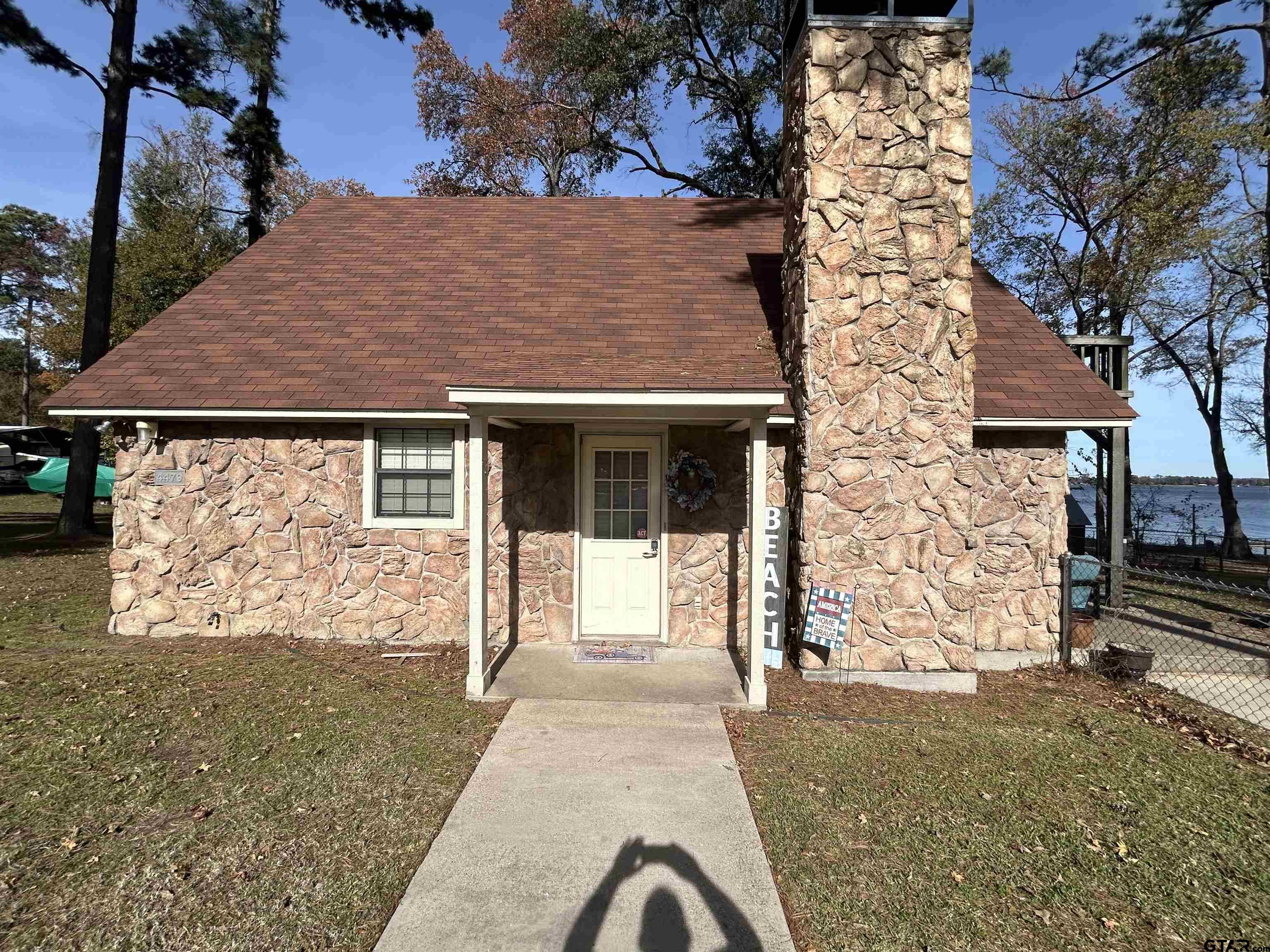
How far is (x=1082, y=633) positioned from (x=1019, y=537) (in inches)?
49.4

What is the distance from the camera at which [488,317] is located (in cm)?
791

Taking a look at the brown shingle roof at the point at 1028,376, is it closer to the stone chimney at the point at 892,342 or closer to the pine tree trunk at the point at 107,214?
the stone chimney at the point at 892,342

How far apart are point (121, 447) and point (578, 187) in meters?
17.2

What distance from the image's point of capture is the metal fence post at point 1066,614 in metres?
6.55

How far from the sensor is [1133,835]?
12.0ft

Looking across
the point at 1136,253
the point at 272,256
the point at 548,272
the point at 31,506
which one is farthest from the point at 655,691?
the point at 31,506

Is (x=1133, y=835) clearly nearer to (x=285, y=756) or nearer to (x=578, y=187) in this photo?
(x=285, y=756)

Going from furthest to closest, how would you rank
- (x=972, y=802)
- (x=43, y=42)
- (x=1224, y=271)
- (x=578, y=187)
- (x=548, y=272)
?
(x=578, y=187), (x=1224, y=271), (x=43, y=42), (x=548, y=272), (x=972, y=802)

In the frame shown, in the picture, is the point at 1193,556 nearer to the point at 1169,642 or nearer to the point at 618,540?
the point at 1169,642

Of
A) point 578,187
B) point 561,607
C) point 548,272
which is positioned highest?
point 578,187

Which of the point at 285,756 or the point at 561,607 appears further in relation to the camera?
the point at 561,607

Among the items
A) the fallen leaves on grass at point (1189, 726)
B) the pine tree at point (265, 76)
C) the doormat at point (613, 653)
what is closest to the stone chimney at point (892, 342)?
the fallen leaves on grass at point (1189, 726)

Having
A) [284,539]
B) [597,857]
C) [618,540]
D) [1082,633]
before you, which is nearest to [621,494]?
[618,540]

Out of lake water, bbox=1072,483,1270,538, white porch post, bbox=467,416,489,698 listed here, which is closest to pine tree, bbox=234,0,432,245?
white porch post, bbox=467,416,489,698
